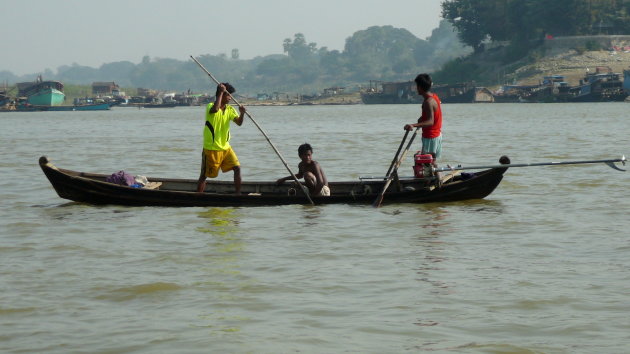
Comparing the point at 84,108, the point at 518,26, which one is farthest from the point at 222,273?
the point at 518,26

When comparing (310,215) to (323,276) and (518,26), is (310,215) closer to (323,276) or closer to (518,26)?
(323,276)

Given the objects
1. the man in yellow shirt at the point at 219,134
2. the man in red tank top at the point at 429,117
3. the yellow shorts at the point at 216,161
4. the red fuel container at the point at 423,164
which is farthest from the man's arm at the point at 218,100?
the red fuel container at the point at 423,164

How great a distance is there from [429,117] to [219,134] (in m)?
2.55

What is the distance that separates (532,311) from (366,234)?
3.68m

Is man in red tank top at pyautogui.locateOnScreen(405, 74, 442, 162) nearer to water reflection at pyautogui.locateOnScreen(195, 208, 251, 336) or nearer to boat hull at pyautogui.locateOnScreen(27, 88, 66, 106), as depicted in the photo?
water reflection at pyautogui.locateOnScreen(195, 208, 251, 336)

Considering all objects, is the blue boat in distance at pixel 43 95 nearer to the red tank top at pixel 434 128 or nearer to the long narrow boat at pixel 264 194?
the long narrow boat at pixel 264 194

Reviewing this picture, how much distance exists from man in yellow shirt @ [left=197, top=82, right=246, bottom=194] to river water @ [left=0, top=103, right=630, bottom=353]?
1.90ft

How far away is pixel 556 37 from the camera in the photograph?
100 metres

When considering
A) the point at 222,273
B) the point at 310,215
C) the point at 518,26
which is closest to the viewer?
the point at 222,273

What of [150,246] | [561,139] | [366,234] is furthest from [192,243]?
[561,139]

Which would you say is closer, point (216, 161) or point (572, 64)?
point (216, 161)

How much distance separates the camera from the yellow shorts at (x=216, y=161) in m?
11.8

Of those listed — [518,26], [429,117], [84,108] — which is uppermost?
[518,26]

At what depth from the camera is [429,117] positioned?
38.0ft
